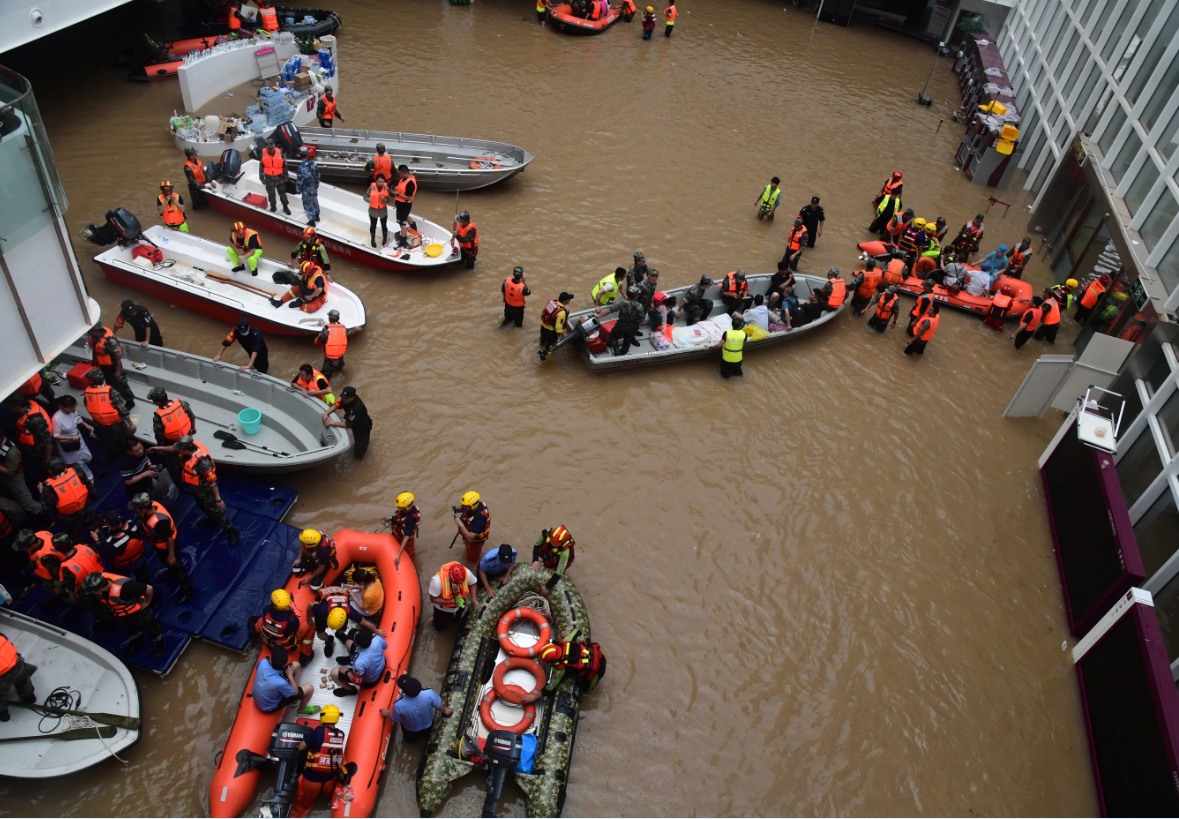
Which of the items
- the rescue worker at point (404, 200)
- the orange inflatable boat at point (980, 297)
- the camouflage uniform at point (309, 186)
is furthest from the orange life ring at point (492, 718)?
the orange inflatable boat at point (980, 297)

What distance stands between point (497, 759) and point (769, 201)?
13.8 meters

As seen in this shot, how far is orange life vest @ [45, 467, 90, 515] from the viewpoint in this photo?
27.9ft

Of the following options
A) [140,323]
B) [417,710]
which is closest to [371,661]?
[417,710]

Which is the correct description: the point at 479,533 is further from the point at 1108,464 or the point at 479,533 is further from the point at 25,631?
the point at 1108,464

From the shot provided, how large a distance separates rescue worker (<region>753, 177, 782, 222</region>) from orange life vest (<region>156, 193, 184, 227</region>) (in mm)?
12397

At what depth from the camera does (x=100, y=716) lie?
7.62 meters

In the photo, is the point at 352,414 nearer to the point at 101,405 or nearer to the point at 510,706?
the point at 101,405

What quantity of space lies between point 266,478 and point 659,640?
5.97 meters

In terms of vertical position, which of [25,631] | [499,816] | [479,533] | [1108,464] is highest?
[1108,464]

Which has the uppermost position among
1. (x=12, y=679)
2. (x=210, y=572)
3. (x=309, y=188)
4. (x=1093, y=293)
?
(x=1093, y=293)

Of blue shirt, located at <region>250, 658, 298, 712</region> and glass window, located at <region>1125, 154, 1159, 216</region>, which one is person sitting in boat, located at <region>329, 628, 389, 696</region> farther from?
glass window, located at <region>1125, 154, 1159, 216</region>

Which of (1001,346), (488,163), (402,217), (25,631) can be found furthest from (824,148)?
(25,631)

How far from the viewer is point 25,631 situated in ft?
26.9

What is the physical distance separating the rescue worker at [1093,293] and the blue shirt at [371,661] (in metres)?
15.1
